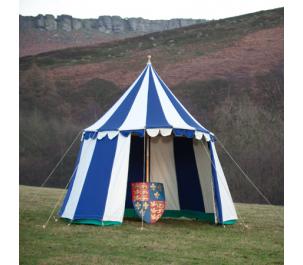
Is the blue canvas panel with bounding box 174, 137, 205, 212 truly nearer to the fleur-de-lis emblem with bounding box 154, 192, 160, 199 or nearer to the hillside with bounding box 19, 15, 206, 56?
the fleur-de-lis emblem with bounding box 154, 192, 160, 199

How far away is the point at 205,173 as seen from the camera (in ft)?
24.2

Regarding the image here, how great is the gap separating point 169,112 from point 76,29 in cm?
318

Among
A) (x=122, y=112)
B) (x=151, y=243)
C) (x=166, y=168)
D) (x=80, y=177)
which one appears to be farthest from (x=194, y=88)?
(x=151, y=243)

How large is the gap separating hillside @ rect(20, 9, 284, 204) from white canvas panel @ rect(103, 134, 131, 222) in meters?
3.44

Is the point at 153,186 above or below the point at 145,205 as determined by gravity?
above

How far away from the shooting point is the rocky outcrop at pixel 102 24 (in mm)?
7828

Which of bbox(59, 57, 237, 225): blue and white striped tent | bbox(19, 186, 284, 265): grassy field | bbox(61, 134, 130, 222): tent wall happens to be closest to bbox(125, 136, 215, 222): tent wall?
bbox(59, 57, 237, 225): blue and white striped tent

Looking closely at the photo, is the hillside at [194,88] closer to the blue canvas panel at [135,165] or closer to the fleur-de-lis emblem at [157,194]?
the blue canvas panel at [135,165]

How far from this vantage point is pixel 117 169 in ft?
21.1

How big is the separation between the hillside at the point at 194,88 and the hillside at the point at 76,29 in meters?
0.43

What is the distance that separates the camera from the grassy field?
502 cm

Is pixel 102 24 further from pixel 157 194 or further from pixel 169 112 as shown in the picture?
pixel 157 194

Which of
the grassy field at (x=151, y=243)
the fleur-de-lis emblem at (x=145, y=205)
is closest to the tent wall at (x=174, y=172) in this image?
the grassy field at (x=151, y=243)
